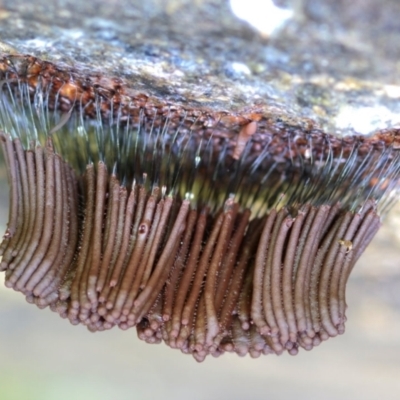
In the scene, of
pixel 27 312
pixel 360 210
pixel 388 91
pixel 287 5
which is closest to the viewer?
pixel 287 5

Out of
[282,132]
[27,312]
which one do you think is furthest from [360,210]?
[27,312]

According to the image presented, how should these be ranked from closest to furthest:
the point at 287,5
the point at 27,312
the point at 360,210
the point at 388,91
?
the point at 287,5 → the point at 388,91 → the point at 360,210 → the point at 27,312

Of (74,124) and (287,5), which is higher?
(287,5)

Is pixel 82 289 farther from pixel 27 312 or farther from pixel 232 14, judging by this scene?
pixel 27 312

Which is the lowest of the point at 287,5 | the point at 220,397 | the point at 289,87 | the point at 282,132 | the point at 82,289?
the point at 220,397
